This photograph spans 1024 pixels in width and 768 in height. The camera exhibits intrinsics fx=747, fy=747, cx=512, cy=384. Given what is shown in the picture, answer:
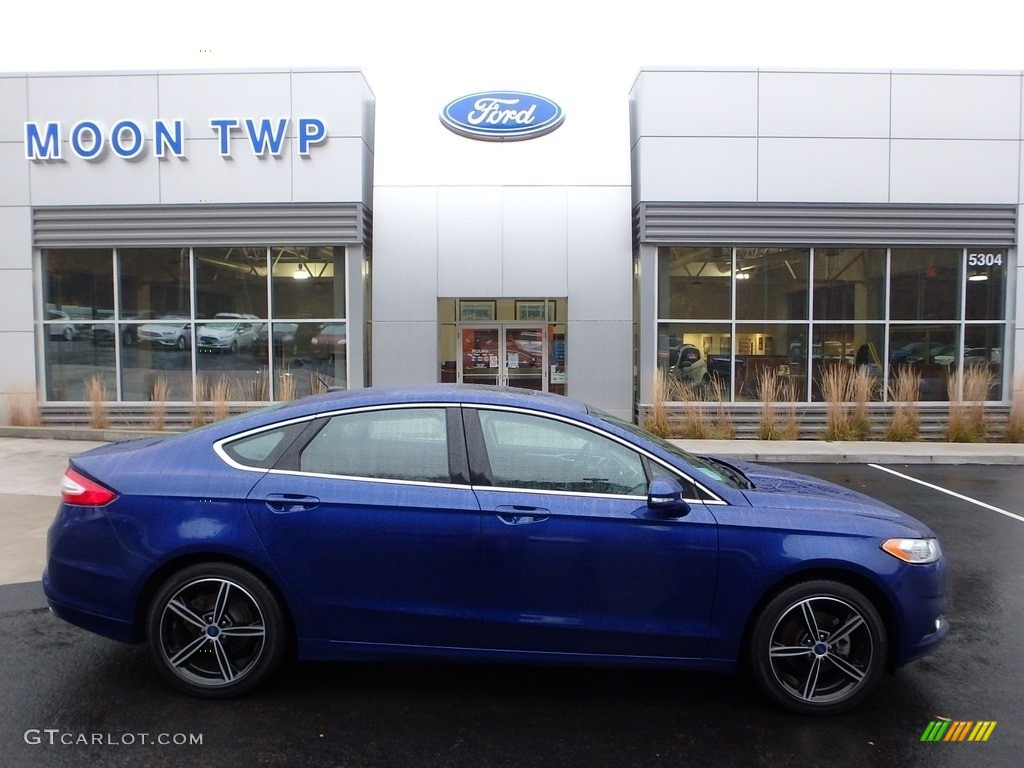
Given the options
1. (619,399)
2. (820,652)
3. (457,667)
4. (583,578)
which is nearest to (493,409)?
(583,578)

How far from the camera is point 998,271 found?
15.0m

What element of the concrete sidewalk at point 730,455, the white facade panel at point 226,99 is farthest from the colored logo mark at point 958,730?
the white facade panel at point 226,99

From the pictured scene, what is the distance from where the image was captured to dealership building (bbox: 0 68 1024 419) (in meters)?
14.4

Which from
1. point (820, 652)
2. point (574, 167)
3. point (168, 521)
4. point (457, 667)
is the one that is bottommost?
point (457, 667)

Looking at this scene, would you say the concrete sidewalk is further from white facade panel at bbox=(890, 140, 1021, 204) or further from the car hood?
the car hood

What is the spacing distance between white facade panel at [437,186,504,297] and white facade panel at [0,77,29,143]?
823 cm

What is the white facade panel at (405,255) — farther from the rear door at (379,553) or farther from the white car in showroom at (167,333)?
the rear door at (379,553)

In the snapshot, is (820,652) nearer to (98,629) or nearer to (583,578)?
(583,578)

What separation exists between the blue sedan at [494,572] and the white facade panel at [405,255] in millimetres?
10819

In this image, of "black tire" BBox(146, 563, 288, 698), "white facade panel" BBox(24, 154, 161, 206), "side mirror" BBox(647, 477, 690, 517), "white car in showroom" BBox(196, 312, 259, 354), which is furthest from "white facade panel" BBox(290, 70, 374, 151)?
"side mirror" BBox(647, 477, 690, 517)

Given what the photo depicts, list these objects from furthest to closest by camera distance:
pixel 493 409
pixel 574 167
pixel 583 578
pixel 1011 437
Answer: pixel 574 167 → pixel 1011 437 → pixel 493 409 → pixel 583 578

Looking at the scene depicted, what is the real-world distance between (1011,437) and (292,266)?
13.9 m

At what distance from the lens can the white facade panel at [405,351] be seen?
14469 mm

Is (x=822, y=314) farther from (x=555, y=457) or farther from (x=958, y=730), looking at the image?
(x=555, y=457)
